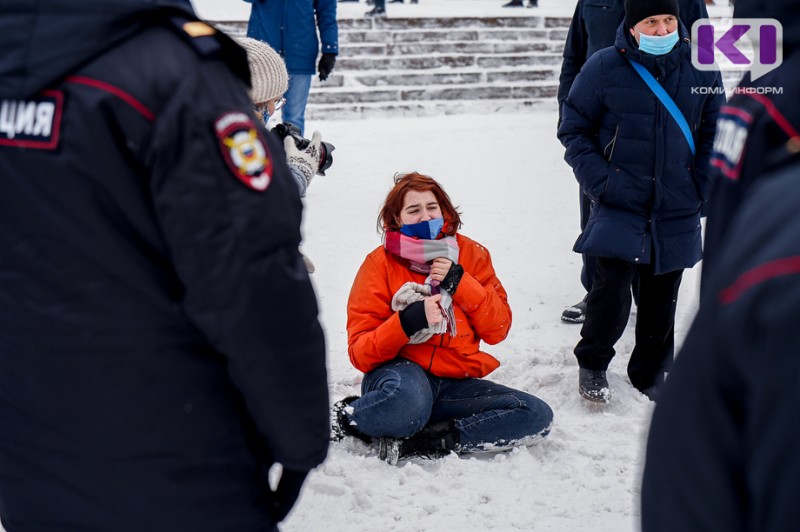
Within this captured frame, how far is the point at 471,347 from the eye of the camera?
338cm

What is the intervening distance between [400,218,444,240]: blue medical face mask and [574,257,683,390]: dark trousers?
76 cm

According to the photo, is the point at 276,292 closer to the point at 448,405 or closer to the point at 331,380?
the point at 448,405

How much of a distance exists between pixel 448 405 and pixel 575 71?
2.22 metres

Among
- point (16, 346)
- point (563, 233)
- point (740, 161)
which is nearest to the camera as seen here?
point (740, 161)

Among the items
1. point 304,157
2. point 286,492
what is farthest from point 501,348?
point 286,492

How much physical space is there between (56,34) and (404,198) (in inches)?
85.1

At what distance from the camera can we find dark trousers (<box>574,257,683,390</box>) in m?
3.62

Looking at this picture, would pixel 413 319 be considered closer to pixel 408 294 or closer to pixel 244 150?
pixel 408 294

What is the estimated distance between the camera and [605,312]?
143 inches

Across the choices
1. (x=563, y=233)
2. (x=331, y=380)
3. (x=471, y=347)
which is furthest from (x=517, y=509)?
(x=563, y=233)

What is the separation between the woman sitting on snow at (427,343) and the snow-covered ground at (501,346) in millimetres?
94

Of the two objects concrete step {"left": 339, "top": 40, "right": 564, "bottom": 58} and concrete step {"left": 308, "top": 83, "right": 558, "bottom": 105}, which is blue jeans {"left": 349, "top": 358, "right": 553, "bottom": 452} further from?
concrete step {"left": 339, "top": 40, "right": 564, "bottom": 58}

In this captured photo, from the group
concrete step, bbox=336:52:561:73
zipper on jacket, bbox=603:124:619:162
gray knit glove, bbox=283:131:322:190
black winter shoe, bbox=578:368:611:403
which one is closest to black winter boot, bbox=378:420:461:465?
black winter shoe, bbox=578:368:611:403

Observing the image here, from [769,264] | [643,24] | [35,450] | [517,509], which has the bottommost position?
[517,509]
